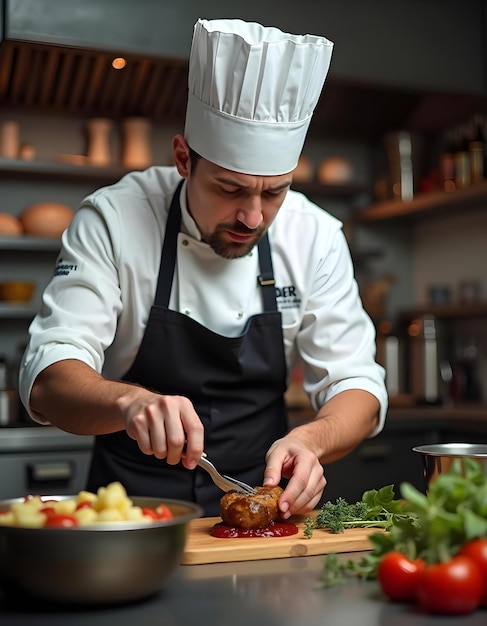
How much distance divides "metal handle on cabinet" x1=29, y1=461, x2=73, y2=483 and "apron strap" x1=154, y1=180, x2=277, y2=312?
1.24 metres

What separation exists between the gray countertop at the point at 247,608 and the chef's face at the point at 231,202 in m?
0.81

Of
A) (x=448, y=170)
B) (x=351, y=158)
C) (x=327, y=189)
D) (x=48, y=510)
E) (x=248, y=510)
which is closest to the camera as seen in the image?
(x=48, y=510)

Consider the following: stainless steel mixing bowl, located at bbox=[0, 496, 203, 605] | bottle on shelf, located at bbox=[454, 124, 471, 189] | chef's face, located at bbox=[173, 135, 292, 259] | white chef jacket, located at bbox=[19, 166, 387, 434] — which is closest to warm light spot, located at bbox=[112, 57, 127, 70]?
white chef jacket, located at bbox=[19, 166, 387, 434]

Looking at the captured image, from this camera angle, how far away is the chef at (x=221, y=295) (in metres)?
1.83

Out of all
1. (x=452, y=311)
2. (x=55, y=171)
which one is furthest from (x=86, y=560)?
(x=452, y=311)

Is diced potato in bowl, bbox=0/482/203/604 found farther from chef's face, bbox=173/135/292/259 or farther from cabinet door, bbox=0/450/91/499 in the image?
cabinet door, bbox=0/450/91/499

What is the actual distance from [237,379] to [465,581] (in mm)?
1071

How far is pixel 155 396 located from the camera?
1.41 m

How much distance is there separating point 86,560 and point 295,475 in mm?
563

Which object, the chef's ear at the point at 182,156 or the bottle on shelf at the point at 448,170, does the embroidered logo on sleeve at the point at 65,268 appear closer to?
the chef's ear at the point at 182,156

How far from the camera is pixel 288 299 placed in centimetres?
212

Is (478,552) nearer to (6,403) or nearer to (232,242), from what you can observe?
(232,242)

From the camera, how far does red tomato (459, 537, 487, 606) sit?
40.8 inches

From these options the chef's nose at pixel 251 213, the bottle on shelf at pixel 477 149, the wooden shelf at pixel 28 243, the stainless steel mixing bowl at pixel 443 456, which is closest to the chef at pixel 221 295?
the chef's nose at pixel 251 213
